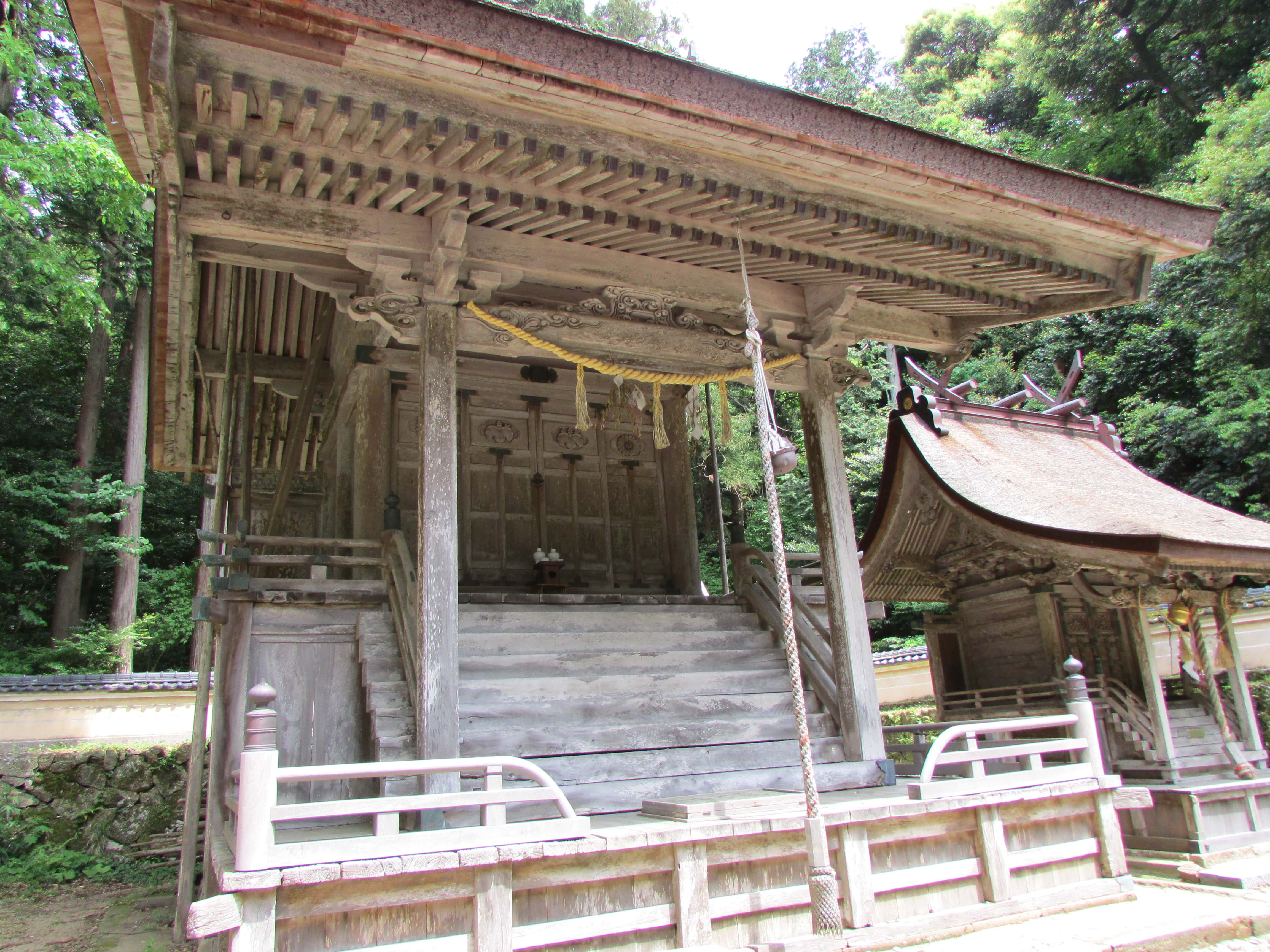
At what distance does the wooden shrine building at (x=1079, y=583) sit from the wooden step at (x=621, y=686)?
329cm

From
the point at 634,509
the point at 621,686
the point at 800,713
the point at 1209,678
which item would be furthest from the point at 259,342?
the point at 1209,678

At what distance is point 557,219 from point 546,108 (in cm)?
104

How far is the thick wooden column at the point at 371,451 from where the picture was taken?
27.7 ft

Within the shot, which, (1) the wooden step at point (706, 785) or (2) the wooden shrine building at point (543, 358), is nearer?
(2) the wooden shrine building at point (543, 358)

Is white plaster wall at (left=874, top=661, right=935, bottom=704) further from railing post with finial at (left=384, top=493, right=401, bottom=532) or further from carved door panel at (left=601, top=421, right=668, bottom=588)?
railing post with finial at (left=384, top=493, right=401, bottom=532)

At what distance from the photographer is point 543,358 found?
30.4ft

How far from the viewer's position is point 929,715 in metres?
17.4

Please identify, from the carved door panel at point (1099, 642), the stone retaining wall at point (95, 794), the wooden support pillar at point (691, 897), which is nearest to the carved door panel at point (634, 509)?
the carved door panel at point (1099, 642)

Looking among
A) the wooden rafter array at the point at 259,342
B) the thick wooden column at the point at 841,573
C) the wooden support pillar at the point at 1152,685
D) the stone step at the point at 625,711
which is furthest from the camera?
the wooden rafter array at the point at 259,342

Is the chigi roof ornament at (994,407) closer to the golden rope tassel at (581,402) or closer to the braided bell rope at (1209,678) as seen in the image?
the braided bell rope at (1209,678)

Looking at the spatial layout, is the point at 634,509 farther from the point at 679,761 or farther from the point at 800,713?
the point at 800,713

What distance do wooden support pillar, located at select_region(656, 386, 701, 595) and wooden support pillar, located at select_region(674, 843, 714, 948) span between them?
568cm

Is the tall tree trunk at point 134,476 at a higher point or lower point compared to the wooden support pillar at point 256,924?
higher

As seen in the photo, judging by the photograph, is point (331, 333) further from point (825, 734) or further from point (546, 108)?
point (825, 734)
